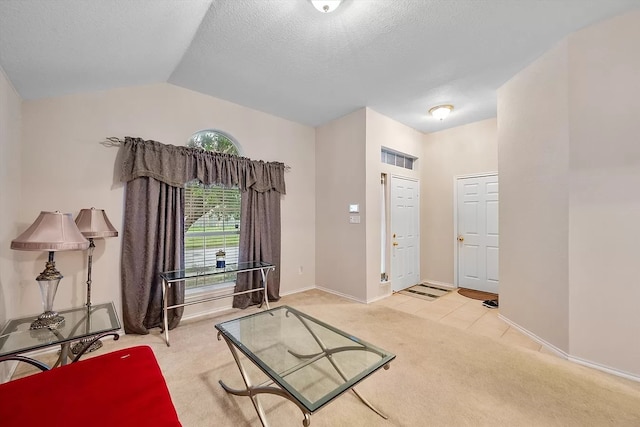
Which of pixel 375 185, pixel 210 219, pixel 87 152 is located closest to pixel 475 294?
pixel 375 185

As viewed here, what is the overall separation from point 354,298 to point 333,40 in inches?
130

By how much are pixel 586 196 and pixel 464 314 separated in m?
1.91

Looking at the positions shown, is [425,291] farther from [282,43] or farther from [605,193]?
[282,43]

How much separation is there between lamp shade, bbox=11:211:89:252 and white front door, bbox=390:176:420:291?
3.85m

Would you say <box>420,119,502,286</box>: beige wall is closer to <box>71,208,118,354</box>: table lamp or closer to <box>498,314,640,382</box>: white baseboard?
<box>498,314,640,382</box>: white baseboard

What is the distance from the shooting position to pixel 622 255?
201cm

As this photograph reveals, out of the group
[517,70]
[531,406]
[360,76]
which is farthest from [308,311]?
[517,70]

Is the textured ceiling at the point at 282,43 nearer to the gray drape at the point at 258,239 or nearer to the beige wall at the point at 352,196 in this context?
the beige wall at the point at 352,196

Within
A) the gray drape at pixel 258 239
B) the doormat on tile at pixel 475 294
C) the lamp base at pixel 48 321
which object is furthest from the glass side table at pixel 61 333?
the doormat on tile at pixel 475 294

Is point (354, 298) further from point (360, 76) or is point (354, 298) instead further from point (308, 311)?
point (360, 76)

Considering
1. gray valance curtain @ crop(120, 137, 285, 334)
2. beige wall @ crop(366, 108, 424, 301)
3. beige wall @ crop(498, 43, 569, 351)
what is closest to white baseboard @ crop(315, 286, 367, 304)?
beige wall @ crop(366, 108, 424, 301)

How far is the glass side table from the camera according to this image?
1515mm

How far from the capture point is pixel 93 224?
7.68ft

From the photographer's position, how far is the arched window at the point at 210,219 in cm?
325
